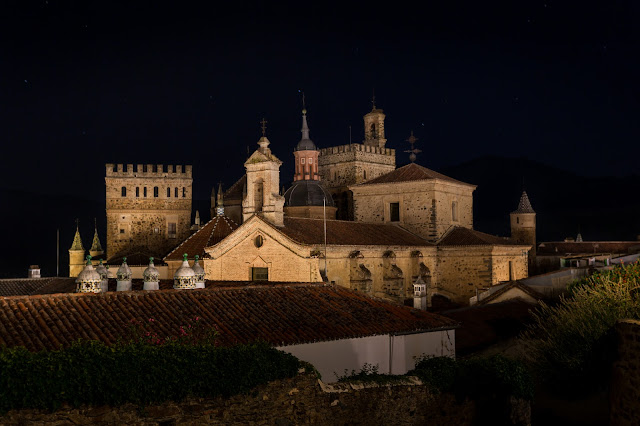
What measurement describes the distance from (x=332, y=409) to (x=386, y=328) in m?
6.67

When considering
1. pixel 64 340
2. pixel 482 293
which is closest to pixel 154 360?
pixel 64 340

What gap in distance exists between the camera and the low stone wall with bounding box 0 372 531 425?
1403 centimetres

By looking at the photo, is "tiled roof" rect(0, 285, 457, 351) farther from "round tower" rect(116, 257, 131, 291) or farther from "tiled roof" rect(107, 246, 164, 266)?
"tiled roof" rect(107, 246, 164, 266)

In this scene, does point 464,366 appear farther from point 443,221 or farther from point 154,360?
point 443,221

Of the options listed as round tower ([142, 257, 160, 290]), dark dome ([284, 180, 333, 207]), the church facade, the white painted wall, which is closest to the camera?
the white painted wall

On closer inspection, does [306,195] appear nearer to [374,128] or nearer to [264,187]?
[264,187]

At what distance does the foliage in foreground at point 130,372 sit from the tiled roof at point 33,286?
19569 mm

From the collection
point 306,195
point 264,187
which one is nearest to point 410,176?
point 306,195

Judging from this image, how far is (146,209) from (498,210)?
387 feet

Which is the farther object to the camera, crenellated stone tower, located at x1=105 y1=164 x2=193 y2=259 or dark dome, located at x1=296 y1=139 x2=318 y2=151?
crenellated stone tower, located at x1=105 y1=164 x2=193 y2=259

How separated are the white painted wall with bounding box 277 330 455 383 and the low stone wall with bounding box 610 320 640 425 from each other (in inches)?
281

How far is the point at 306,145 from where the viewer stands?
57.5 meters

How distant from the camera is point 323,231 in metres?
41.6

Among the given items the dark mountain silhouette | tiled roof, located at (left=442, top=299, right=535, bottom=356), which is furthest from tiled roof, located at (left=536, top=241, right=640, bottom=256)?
the dark mountain silhouette
